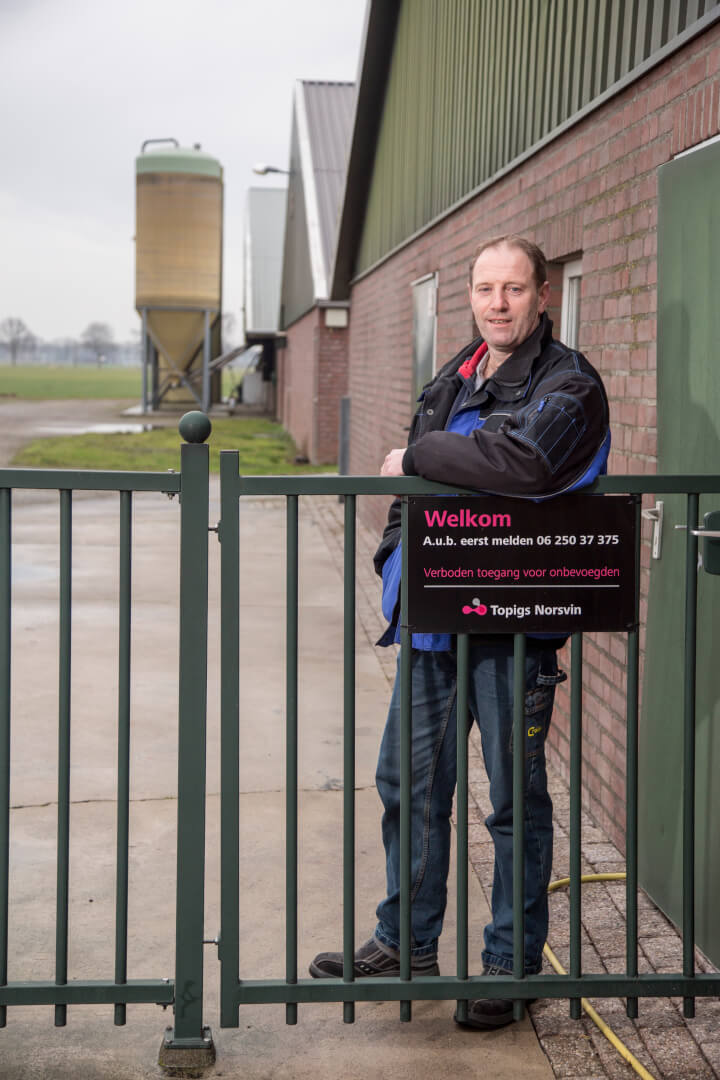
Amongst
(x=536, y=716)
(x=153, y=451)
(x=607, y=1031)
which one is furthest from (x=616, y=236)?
(x=153, y=451)

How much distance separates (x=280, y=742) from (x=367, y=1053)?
9.66ft

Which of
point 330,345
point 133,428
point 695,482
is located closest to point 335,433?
point 330,345

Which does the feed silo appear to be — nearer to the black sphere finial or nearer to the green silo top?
the green silo top

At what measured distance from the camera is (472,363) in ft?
11.0

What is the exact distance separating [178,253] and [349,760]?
3804cm

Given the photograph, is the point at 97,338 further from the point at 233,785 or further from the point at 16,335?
the point at 233,785

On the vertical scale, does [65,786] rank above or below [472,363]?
below

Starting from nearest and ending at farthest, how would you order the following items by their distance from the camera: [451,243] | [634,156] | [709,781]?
1. [709,781]
2. [634,156]
3. [451,243]

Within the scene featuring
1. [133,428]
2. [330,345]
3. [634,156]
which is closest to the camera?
[634,156]

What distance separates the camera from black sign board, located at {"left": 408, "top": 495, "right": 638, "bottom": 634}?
119 inches

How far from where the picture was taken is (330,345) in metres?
22.2

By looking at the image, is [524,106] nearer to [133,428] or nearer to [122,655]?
[122,655]

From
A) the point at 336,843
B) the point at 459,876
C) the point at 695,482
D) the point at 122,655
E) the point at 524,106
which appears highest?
the point at 524,106

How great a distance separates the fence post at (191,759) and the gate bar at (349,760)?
35cm
